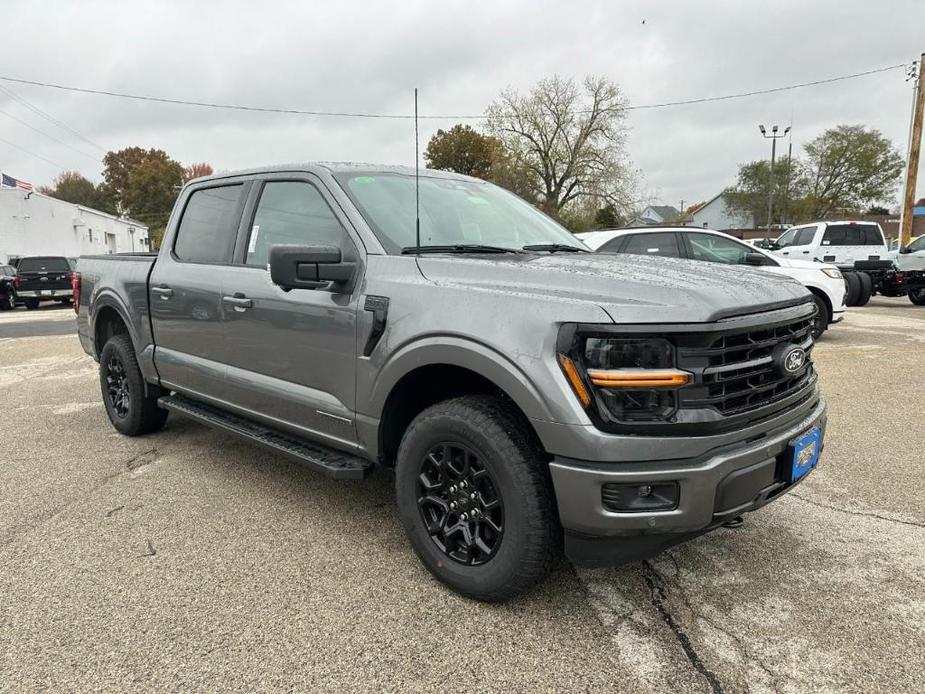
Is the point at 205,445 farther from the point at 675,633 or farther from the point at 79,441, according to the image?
the point at 675,633

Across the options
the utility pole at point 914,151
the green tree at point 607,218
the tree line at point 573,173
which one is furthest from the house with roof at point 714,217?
the utility pole at point 914,151

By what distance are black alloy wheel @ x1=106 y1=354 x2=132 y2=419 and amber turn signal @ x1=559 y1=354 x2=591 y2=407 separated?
387 cm

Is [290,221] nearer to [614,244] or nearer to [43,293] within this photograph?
[614,244]

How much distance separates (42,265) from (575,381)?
21.2m

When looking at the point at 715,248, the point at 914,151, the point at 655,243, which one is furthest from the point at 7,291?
the point at 914,151

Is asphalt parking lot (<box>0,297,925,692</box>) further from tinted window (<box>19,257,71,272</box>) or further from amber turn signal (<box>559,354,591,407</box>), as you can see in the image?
tinted window (<box>19,257,71,272</box>)

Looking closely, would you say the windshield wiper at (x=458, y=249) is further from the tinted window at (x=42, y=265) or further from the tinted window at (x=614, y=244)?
the tinted window at (x=42, y=265)

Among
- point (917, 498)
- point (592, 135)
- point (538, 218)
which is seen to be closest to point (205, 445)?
point (538, 218)

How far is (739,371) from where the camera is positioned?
223cm

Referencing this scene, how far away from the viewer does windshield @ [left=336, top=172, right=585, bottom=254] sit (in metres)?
3.07

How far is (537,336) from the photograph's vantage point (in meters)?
2.22

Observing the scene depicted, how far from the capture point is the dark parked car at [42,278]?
18609 millimetres

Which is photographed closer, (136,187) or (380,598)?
(380,598)

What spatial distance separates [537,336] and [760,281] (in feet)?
3.44
